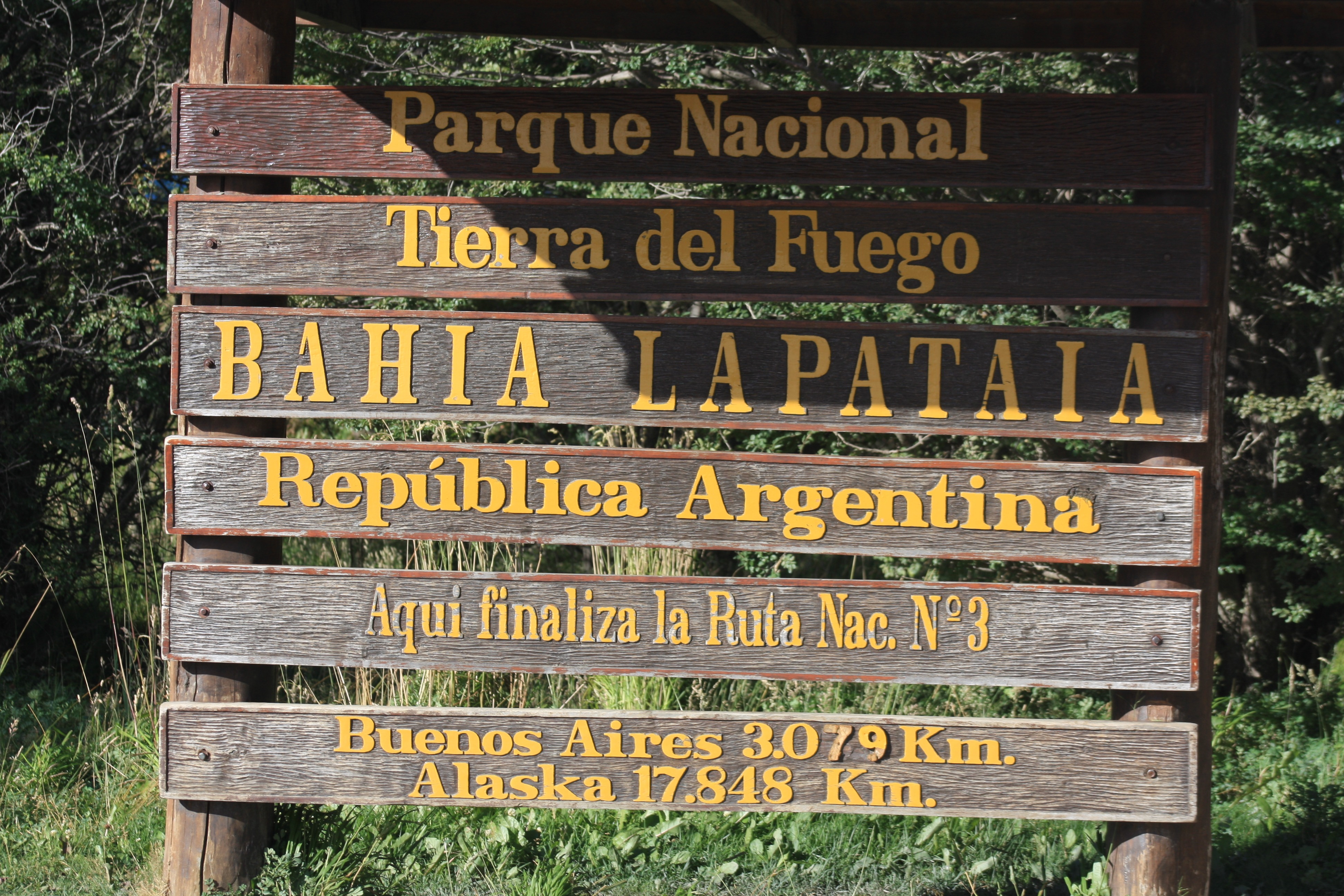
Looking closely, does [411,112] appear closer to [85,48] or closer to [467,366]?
[467,366]

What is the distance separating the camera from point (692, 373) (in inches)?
125

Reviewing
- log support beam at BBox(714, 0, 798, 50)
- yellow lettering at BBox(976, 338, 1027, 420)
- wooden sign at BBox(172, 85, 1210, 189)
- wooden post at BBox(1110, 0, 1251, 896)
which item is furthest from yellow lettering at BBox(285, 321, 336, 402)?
wooden post at BBox(1110, 0, 1251, 896)

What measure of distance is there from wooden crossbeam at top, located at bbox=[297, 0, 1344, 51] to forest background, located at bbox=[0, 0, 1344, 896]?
43.9 inches

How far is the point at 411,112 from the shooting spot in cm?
322

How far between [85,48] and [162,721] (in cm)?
461

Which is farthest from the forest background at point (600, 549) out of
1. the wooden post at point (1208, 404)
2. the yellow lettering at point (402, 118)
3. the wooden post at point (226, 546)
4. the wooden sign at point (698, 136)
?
the yellow lettering at point (402, 118)

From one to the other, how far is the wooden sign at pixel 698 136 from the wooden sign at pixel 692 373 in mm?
441

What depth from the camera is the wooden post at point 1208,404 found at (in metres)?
3.14

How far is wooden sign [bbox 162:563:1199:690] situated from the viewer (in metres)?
3.16

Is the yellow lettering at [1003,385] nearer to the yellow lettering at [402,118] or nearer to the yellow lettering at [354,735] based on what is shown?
the yellow lettering at [402,118]

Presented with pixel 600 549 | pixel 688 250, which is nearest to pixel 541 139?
pixel 688 250

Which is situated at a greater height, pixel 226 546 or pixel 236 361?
pixel 236 361

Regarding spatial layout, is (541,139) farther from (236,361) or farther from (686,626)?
(686,626)

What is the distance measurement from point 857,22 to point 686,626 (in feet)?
7.39
